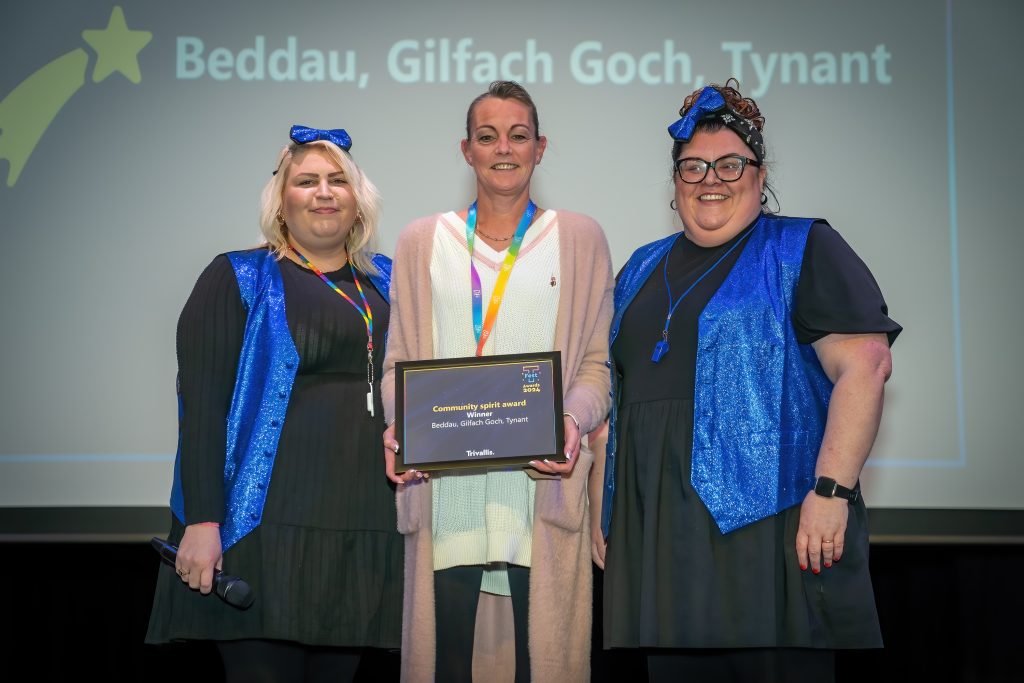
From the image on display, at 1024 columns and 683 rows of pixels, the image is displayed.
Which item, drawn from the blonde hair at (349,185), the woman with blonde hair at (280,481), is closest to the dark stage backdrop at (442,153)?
the blonde hair at (349,185)

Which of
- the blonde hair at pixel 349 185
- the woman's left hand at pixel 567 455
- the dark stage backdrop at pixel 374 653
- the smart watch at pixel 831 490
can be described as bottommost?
the dark stage backdrop at pixel 374 653

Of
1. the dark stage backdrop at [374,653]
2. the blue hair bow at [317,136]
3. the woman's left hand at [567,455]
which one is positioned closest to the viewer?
the woman's left hand at [567,455]

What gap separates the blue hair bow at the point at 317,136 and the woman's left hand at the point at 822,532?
5.02ft

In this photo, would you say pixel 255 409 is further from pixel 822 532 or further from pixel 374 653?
pixel 374 653

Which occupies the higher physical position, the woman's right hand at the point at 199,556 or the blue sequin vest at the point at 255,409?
the blue sequin vest at the point at 255,409

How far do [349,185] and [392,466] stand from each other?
812 millimetres

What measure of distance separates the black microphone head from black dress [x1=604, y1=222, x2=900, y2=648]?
0.85 meters

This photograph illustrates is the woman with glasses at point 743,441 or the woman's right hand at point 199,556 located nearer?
the woman with glasses at point 743,441

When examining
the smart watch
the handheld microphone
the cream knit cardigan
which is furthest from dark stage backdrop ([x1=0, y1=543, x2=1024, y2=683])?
the smart watch

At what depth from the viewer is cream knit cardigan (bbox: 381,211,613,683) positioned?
2.40 metres

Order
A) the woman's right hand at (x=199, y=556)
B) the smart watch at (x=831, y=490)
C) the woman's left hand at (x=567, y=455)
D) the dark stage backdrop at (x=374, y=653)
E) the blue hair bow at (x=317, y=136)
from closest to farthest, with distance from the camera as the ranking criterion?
the smart watch at (x=831, y=490), the woman's left hand at (x=567, y=455), the woman's right hand at (x=199, y=556), the blue hair bow at (x=317, y=136), the dark stage backdrop at (x=374, y=653)

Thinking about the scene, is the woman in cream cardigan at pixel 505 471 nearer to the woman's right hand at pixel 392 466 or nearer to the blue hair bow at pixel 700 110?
the woman's right hand at pixel 392 466

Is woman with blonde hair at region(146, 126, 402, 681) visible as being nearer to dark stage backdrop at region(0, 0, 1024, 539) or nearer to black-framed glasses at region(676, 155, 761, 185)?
black-framed glasses at region(676, 155, 761, 185)

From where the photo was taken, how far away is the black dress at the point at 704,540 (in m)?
2.22
